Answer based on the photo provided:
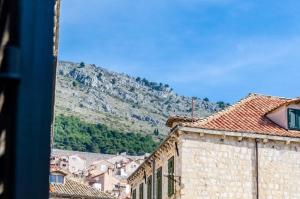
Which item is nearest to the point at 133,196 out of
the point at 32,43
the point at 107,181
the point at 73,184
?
the point at 73,184

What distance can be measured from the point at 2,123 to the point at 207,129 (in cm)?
3114

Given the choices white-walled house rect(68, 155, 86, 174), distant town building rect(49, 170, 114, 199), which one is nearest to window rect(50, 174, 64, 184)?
distant town building rect(49, 170, 114, 199)

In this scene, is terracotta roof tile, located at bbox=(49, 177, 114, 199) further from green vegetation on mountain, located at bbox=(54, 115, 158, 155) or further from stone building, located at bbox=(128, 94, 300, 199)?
green vegetation on mountain, located at bbox=(54, 115, 158, 155)

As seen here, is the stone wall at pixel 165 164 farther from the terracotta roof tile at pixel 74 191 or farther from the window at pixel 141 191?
the terracotta roof tile at pixel 74 191

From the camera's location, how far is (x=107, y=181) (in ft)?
380

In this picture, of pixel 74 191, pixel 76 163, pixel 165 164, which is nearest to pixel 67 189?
pixel 74 191

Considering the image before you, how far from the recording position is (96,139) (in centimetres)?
18200

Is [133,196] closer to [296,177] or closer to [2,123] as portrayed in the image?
[296,177]

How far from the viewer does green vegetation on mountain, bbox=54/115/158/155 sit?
17716 centimetres

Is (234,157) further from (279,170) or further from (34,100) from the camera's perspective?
(34,100)

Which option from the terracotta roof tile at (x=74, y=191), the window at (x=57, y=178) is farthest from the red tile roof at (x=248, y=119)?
the window at (x=57, y=178)

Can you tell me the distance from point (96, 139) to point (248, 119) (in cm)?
14794

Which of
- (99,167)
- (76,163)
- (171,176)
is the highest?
(76,163)

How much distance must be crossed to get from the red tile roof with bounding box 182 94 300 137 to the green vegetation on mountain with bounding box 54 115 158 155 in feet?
446
